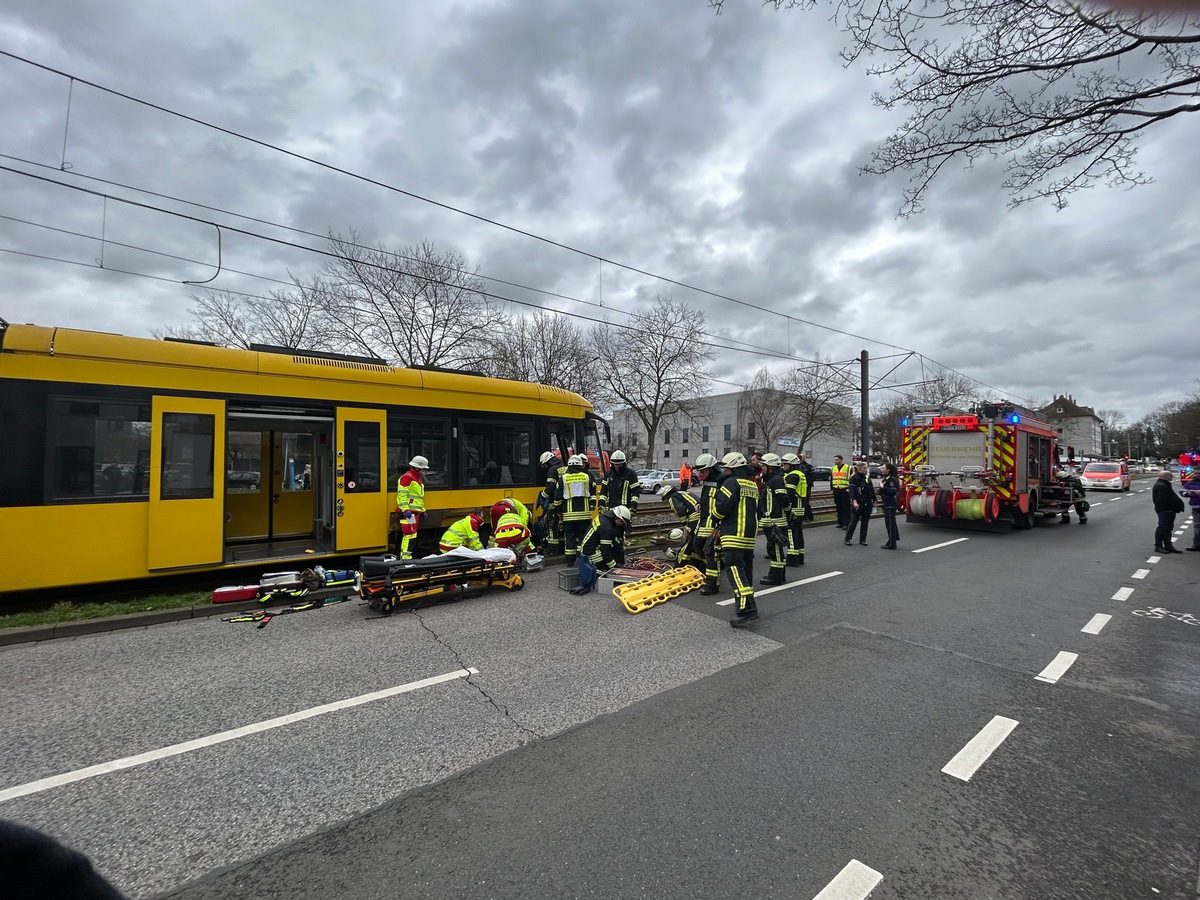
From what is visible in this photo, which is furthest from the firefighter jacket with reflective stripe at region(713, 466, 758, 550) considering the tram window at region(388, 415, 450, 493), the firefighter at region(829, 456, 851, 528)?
the firefighter at region(829, 456, 851, 528)

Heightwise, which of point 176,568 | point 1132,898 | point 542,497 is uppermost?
point 542,497

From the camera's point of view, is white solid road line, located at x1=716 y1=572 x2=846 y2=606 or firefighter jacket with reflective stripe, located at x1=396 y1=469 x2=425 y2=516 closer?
white solid road line, located at x1=716 y1=572 x2=846 y2=606

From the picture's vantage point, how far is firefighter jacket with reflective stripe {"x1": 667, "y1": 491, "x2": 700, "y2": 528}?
8070 millimetres

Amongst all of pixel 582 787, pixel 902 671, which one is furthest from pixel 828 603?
pixel 582 787

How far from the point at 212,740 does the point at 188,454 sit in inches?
169

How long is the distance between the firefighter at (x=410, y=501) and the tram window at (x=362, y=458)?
416mm

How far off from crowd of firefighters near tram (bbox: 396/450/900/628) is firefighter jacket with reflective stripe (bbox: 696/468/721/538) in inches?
0.5

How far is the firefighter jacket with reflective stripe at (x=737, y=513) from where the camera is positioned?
601 centimetres

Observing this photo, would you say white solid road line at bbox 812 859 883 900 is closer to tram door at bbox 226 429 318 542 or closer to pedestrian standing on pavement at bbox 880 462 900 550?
tram door at bbox 226 429 318 542

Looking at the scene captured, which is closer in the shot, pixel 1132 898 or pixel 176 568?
pixel 1132 898

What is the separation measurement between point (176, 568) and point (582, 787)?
238 inches

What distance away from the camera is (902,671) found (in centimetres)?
457

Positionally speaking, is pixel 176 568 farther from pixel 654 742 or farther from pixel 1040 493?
pixel 1040 493

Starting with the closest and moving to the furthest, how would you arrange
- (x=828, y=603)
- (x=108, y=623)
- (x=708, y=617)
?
(x=108, y=623)
(x=708, y=617)
(x=828, y=603)
